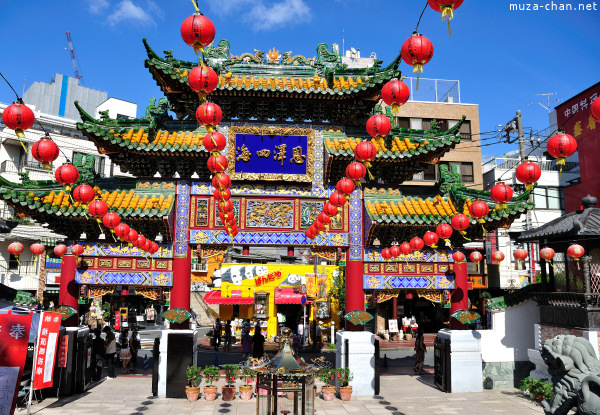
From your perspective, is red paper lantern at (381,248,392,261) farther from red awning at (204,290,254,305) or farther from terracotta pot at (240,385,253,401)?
red awning at (204,290,254,305)

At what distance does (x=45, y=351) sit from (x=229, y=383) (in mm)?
5163

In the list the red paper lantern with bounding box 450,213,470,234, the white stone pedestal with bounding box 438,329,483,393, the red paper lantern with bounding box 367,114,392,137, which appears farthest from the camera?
the white stone pedestal with bounding box 438,329,483,393

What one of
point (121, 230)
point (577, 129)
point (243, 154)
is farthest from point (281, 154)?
point (577, 129)

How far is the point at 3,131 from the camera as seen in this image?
34906 mm

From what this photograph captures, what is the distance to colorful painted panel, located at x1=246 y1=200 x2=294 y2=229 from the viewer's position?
15.4 m

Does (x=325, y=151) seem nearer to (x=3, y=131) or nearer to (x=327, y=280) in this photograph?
(x=327, y=280)

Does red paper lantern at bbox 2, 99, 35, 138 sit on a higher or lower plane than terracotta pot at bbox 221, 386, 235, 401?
higher

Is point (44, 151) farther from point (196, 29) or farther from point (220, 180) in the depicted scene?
point (196, 29)

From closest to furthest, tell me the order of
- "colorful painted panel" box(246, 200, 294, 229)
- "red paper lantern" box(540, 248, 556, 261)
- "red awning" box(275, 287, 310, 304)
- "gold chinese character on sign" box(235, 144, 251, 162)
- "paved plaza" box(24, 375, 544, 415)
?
"paved plaza" box(24, 375, 544, 415)
"colorful painted panel" box(246, 200, 294, 229)
"gold chinese character on sign" box(235, 144, 251, 162)
"red paper lantern" box(540, 248, 556, 261)
"red awning" box(275, 287, 310, 304)

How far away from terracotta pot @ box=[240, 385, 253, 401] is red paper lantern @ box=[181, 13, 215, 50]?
10.3 m

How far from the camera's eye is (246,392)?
1431 cm

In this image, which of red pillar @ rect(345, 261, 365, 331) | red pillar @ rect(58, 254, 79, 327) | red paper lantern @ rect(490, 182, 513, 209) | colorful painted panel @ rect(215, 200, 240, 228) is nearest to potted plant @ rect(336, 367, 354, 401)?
red pillar @ rect(345, 261, 365, 331)

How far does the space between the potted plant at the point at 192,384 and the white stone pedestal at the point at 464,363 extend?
25.1ft

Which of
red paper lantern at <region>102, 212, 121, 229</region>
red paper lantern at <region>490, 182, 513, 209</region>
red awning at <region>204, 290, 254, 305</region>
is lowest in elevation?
red awning at <region>204, 290, 254, 305</region>
